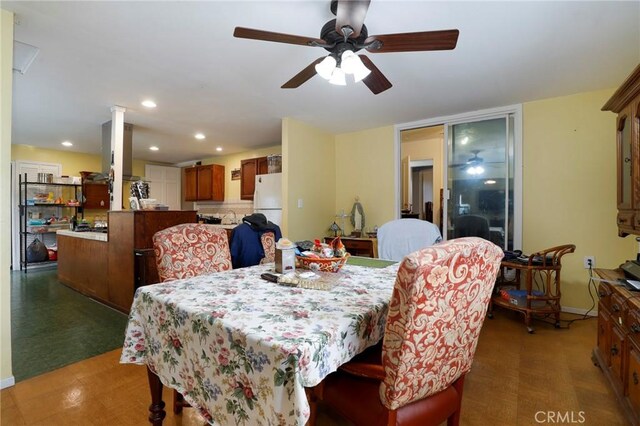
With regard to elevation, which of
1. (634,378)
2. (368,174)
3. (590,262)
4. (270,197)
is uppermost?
(368,174)

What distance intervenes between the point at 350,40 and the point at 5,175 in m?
2.19

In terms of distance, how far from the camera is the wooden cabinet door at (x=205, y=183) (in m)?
6.21

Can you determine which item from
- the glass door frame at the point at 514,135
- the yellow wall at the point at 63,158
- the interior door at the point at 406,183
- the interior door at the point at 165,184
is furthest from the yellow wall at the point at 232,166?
the glass door frame at the point at 514,135

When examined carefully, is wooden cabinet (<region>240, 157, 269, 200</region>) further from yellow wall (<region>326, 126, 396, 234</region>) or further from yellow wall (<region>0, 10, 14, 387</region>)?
yellow wall (<region>0, 10, 14, 387</region>)

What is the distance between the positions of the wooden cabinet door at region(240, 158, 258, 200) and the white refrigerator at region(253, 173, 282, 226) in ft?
2.96

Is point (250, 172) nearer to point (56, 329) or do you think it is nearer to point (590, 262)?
point (56, 329)

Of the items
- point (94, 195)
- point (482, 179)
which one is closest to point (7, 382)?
point (482, 179)

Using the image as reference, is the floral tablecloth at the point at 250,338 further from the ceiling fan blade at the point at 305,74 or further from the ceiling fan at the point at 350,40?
the ceiling fan blade at the point at 305,74

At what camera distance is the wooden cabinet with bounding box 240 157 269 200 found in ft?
17.4

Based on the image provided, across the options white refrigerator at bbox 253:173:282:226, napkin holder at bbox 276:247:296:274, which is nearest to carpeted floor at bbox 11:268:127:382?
napkin holder at bbox 276:247:296:274

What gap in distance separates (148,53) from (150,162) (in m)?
5.32

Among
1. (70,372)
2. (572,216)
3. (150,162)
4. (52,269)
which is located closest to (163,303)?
(70,372)

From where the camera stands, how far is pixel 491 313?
3.11 metres

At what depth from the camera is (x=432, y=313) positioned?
2.98ft
